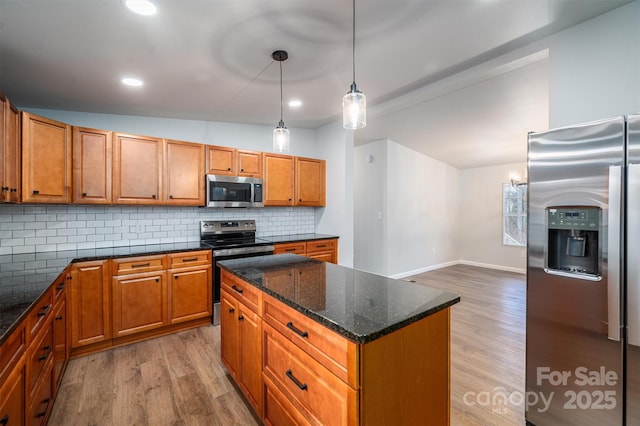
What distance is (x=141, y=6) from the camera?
167 cm

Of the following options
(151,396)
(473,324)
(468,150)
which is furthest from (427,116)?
(151,396)

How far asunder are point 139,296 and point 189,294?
1.55 feet

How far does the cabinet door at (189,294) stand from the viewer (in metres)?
3.08

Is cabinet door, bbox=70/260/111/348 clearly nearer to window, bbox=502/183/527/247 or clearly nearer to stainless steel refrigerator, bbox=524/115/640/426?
stainless steel refrigerator, bbox=524/115/640/426

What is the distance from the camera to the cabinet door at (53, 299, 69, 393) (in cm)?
202

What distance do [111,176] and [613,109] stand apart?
420 cm

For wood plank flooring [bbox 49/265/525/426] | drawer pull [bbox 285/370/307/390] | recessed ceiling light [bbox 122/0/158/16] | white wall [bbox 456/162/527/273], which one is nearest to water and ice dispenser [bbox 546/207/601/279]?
wood plank flooring [bbox 49/265/525/426]

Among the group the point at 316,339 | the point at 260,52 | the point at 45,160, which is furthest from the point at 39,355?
the point at 260,52

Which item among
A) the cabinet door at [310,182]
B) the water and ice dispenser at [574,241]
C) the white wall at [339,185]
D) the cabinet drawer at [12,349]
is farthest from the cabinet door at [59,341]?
the water and ice dispenser at [574,241]

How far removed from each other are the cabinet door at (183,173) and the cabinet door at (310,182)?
1.38 meters

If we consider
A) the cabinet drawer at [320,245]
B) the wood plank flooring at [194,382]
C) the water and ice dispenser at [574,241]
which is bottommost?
the wood plank flooring at [194,382]

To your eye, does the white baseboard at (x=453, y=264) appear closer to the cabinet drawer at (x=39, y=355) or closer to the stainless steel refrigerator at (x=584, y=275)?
the stainless steel refrigerator at (x=584, y=275)

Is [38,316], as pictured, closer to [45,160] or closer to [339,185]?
[45,160]

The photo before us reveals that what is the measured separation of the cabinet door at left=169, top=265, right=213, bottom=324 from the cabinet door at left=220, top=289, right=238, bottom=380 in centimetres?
109
